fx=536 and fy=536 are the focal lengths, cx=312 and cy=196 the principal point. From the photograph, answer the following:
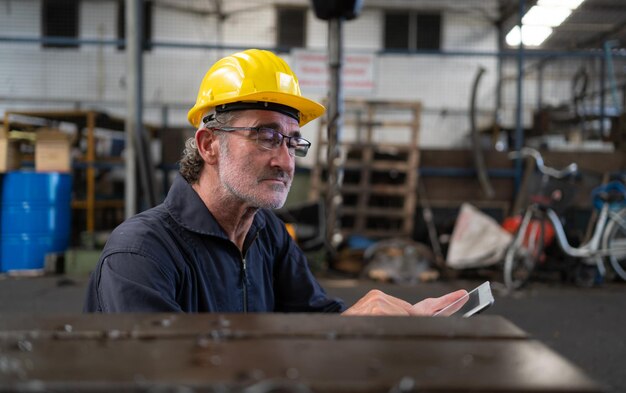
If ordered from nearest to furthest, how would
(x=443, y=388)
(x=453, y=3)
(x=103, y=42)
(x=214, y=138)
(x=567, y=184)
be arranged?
(x=443, y=388), (x=214, y=138), (x=567, y=184), (x=103, y=42), (x=453, y=3)

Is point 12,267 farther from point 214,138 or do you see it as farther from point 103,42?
point 214,138

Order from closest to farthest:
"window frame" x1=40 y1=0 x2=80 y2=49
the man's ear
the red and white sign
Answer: the man's ear, the red and white sign, "window frame" x1=40 y1=0 x2=80 y2=49

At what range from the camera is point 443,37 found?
13.1m

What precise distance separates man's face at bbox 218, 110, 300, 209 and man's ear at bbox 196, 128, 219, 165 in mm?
67

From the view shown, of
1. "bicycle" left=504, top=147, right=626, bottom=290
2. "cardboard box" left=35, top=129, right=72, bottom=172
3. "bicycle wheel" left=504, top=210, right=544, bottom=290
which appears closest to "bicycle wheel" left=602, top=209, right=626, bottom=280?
"bicycle" left=504, top=147, right=626, bottom=290

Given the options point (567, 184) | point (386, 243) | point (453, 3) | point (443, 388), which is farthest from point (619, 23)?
point (443, 388)

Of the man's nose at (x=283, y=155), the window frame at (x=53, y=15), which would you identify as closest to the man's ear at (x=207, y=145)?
the man's nose at (x=283, y=155)

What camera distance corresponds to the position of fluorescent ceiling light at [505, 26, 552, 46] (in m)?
12.9

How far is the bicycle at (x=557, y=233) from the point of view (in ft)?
17.4

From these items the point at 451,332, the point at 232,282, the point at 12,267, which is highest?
the point at 451,332

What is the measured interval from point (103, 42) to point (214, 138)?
5578mm

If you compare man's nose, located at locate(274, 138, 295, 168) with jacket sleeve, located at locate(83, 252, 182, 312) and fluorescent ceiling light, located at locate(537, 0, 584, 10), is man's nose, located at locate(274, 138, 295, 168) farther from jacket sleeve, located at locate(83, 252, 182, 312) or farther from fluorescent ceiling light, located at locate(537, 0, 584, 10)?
fluorescent ceiling light, located at locate(537, 0, 584, 10)

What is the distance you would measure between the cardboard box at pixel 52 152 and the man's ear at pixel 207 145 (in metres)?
4.82

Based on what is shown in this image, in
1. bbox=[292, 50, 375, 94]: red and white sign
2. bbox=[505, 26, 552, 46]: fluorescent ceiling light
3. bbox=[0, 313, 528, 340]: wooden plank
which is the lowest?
bbox=[0, 313, 528, 340]: wooden plank
